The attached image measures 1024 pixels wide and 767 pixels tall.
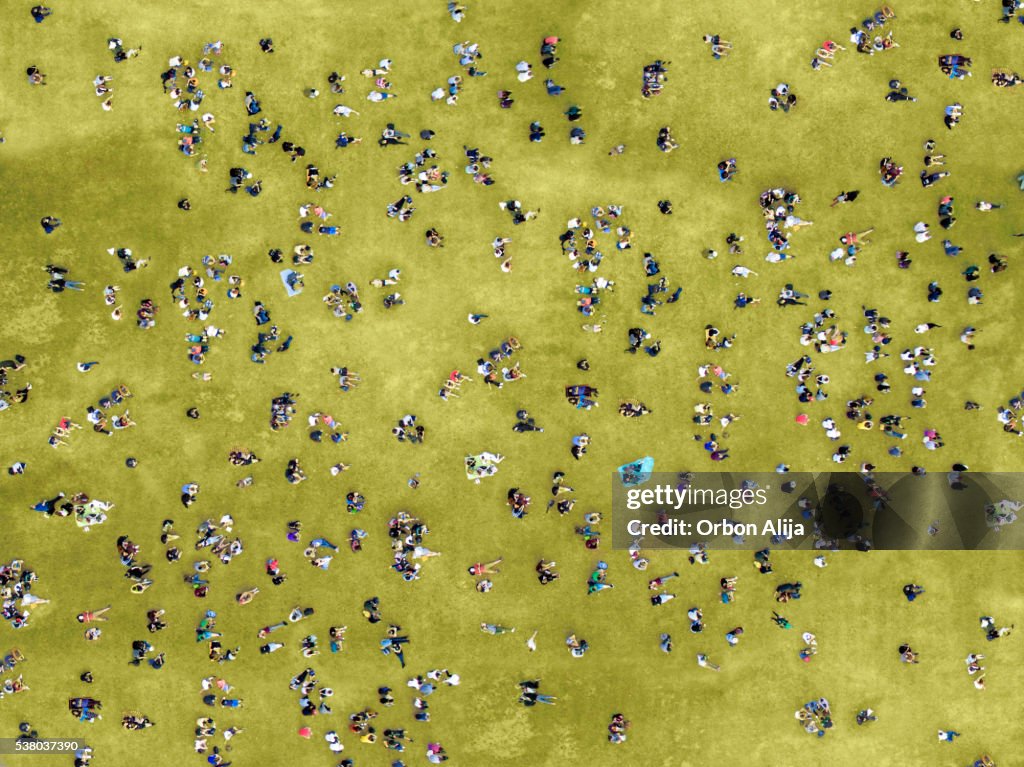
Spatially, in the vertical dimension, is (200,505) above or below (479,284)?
below

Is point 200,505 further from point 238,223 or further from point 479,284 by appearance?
point 479,284

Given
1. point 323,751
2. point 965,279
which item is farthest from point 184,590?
point 965,279

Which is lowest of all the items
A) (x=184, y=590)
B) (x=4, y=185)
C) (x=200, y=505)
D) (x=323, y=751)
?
(x=323, y=751)

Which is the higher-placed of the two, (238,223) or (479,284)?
(238,223)

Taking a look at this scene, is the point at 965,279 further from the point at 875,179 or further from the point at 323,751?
the point at 323,751

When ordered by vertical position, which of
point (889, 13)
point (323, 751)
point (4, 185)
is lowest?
point (323, 751)

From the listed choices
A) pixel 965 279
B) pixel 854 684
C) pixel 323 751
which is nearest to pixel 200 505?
pixel 323 751
